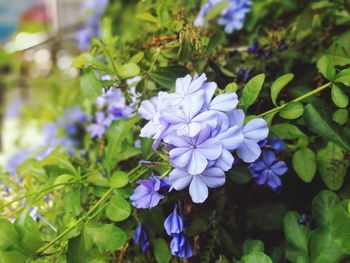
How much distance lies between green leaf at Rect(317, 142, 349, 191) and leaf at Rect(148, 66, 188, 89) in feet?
0.79

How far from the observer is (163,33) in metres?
0.75

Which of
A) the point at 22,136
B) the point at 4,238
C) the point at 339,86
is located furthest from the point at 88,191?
the point at 22,136

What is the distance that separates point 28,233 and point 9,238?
22mm

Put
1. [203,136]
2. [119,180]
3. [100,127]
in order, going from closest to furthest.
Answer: [203,136] → [119,180] → [100,127]

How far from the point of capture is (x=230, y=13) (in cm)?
94

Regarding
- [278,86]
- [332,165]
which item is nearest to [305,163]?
[332,165]

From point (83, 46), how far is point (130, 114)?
2.42 feet

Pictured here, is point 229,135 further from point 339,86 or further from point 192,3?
point 192,3

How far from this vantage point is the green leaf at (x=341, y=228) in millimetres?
500

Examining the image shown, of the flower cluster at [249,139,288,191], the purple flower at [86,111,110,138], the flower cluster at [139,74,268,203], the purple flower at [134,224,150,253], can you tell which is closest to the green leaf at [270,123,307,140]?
the flower cluster at [249,139,288,191]

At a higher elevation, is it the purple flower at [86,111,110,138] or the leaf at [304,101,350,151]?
the leaf at [304,101,350,151]

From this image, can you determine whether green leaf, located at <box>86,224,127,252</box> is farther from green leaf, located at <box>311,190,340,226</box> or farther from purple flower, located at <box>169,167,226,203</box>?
green leaf, located at <box>311,190,340,226</box>

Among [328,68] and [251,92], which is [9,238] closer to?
[251,92]

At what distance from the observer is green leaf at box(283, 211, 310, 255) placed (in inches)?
22.7
